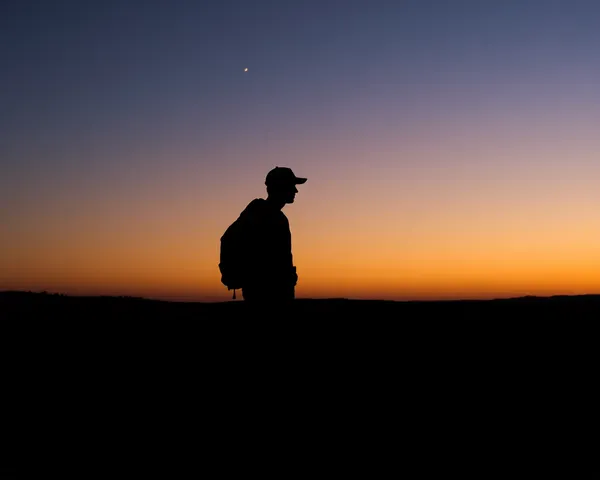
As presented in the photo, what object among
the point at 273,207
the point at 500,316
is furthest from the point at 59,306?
the point at 500,316

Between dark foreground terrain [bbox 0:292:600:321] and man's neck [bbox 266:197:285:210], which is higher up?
man's neck [bbox 266:197:285:210]

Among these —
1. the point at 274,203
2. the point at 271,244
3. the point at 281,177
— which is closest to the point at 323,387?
the point at 271,244

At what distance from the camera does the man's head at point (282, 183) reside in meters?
5.84

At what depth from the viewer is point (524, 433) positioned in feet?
12.1

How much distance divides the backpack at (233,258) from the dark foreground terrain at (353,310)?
30 centimetres

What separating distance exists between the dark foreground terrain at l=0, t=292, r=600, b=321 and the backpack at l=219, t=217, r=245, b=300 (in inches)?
→ 11.7

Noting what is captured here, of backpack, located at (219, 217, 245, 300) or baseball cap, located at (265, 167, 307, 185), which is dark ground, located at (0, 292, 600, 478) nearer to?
backpack, located at (219, 217, 245, 300)

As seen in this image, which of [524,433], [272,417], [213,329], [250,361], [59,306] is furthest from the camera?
[59,306]

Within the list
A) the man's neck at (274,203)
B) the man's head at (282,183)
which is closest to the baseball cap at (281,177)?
the man's head at (282,183)

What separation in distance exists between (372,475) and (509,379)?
144 cm

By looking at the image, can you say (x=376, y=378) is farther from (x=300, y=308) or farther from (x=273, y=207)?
(x=273, y=207)

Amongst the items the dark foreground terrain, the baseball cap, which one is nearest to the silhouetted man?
the baseball cap

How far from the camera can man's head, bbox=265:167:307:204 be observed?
584 cm

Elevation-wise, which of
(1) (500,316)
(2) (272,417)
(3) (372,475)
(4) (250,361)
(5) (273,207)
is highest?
(5) (273,207)
